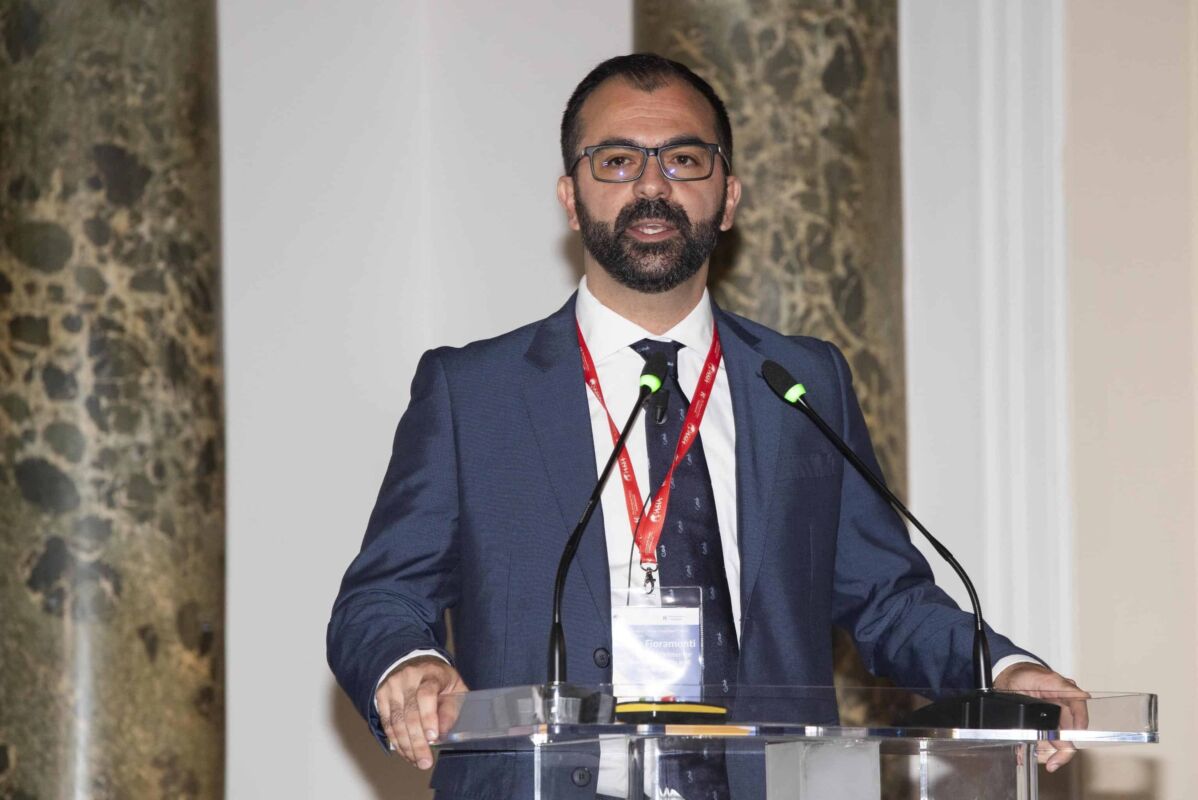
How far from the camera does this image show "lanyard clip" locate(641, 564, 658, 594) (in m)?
2.40

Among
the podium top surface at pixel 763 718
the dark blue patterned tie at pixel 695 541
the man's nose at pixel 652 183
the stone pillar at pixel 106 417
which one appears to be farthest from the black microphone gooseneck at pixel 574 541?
the stone pillar at pixel 106 417

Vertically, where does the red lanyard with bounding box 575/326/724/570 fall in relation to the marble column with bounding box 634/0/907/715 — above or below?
below

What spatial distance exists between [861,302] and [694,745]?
2.35 m

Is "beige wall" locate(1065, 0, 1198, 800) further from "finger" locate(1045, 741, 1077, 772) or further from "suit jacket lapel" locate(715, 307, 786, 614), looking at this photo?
"finger" locate(1045, 741, 1077, 772)

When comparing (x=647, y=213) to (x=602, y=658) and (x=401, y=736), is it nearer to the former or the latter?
(x=602, y=658)

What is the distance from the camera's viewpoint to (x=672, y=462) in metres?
2.54

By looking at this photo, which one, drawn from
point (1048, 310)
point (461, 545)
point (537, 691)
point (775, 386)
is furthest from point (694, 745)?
point (1048, 310)

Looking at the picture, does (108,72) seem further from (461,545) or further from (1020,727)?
(1020,727)

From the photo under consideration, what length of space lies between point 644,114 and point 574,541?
1.00 meters

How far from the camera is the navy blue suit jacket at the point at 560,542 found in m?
2.43

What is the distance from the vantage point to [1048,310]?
13.4ft

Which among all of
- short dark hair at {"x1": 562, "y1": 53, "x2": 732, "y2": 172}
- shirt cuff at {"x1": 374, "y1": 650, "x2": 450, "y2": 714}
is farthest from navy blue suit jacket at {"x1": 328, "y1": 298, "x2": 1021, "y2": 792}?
short dark hair at {"x1": 562, "y1": 53, "x2": 732, "y2": 172}

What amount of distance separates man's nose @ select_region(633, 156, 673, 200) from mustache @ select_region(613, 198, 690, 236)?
11mm

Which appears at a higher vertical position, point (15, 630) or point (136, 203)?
point (136, 203)
